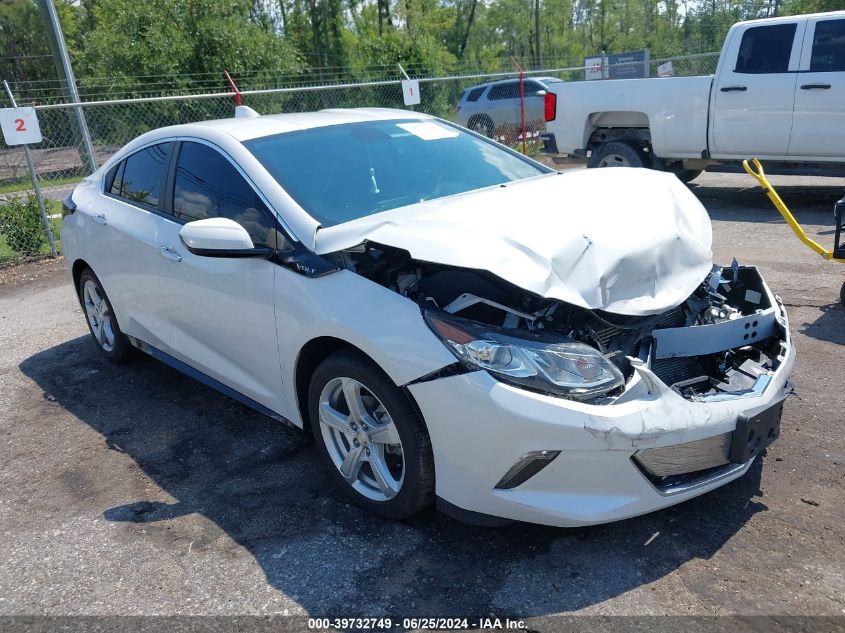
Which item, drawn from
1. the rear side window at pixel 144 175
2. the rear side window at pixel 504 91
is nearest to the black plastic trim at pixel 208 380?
the rear side window at pixel 144 175

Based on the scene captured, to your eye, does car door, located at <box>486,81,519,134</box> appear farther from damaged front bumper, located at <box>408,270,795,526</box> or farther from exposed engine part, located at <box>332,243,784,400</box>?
damaged front bumper, located at <box>408,270,795,526</box>

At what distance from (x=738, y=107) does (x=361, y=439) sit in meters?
7.76

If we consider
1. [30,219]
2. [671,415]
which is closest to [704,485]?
[671,415]

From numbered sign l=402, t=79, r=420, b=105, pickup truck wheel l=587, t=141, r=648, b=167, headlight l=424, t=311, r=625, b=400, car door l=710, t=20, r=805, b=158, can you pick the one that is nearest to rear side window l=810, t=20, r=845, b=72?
car door l=710, t=20, r=805, b=158

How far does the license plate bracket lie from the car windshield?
6.31 ft

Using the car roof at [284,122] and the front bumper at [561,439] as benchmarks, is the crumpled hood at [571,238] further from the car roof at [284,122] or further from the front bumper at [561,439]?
the car roof at [284,122]

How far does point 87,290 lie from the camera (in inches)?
218

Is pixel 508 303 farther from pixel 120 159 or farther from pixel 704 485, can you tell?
pixel 120 159

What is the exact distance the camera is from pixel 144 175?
184 inches

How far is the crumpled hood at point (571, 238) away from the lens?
9.37 ft

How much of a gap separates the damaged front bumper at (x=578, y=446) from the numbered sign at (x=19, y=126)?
25.2 ft

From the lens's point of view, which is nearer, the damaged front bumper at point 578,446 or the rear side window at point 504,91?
the damaged front bumper at point 578,446

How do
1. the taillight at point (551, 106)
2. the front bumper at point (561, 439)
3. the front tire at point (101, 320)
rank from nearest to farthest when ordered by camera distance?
the front bumper at point (561, 439) < the front tire at point (101, 320) < the taillight at point (551, 106)

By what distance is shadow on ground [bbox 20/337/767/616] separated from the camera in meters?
2.79
